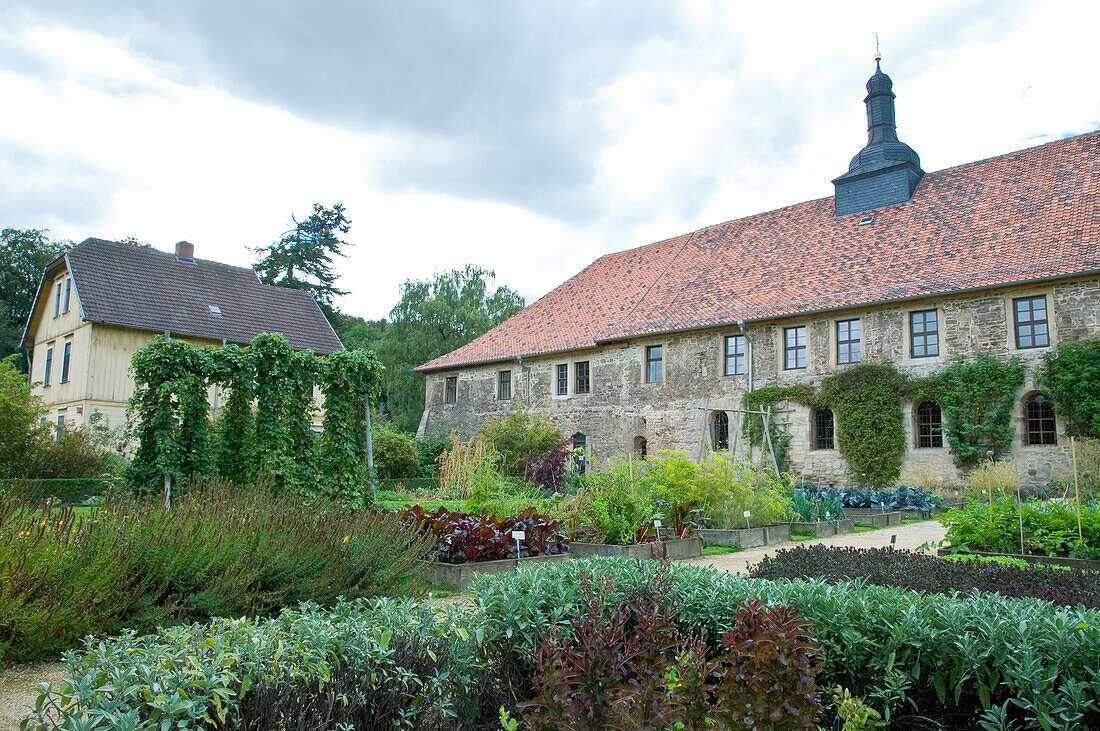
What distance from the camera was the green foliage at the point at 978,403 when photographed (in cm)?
1691

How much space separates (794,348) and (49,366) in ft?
87.0

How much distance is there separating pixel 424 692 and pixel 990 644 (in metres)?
2.38

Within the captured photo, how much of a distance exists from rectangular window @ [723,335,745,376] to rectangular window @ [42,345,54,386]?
24.2m

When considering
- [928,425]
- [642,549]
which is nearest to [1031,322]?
[928,425]

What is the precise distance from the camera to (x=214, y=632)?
123 inches

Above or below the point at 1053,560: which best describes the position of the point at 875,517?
below

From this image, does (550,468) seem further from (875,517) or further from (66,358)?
(66,358)

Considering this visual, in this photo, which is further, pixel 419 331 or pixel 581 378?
pixel 419 331

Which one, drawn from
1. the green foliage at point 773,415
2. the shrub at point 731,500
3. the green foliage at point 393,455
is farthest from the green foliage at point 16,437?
the green foliage at point 773,415

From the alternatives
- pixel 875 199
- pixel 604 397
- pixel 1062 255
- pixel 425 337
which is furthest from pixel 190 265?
pixel 1062 255

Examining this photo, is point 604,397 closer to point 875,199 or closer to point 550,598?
point 875,199

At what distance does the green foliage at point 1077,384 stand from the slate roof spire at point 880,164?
773cm

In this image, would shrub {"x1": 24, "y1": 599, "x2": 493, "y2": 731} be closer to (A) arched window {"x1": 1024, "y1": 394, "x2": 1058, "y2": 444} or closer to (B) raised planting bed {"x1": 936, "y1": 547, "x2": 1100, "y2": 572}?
(B) raised planting bed {"x1": 936, "y1": 547, "x2": 1100, "y2": 572}

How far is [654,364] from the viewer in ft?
78.0
